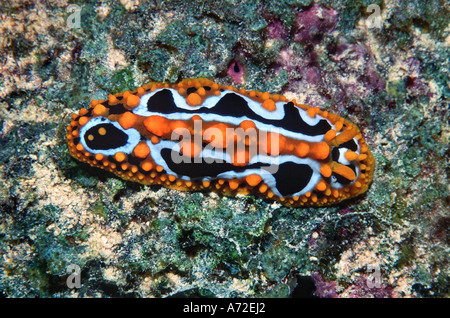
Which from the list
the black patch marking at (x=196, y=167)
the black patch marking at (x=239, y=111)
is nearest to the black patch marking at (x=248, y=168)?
the black patch marking at (x=196, y=167)

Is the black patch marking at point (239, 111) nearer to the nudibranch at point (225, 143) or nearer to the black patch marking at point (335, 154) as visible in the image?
the nudibranch at point (225, 143)

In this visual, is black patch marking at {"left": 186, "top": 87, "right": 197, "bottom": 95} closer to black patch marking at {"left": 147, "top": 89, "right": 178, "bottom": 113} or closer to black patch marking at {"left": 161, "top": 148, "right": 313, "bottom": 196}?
black patch marking at {"left": 147, "top": 89, "right": 178, "bottom": 113}

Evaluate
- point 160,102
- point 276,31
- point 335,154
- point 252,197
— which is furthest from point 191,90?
point 335,154

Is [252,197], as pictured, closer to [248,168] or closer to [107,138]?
[248,168]

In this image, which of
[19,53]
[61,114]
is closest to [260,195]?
[61,114]

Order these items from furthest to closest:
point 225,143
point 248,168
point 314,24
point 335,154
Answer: point 314,24, point 335,154, point 248,168, point 225,143

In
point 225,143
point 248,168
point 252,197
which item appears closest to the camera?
point 225,143
